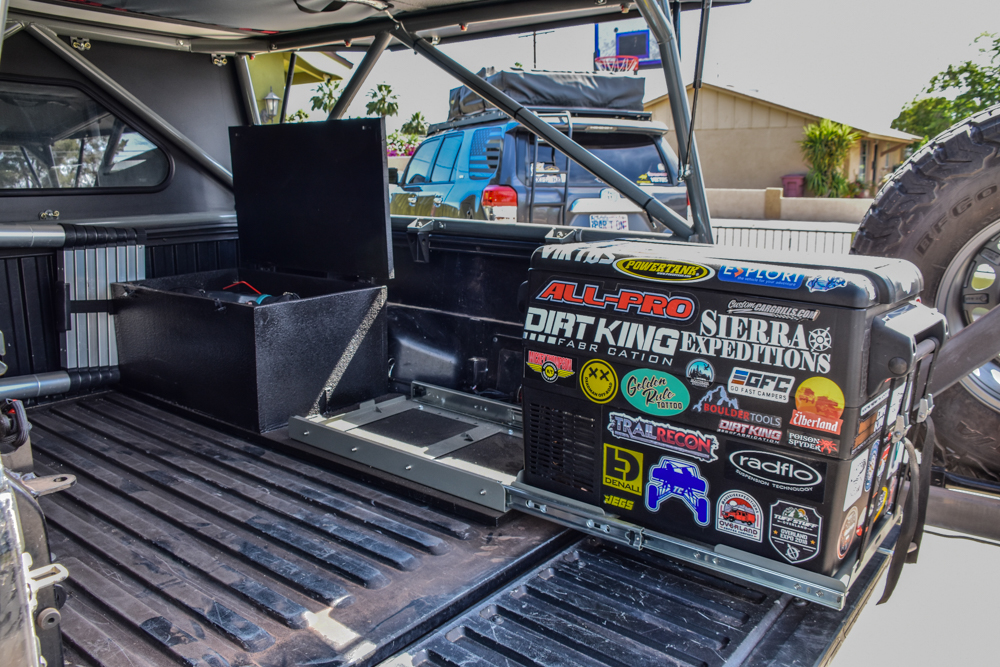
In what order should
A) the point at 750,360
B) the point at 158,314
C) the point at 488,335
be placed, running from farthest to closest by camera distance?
the point at 158,314
the point at 488,335
the point at 750,360

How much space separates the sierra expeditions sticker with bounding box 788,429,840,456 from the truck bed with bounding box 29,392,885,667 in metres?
0.44

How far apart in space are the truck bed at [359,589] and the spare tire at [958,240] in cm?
70

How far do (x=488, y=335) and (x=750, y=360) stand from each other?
1.57 metres

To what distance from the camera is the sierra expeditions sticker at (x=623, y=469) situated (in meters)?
1.98

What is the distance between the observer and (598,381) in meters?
2.00

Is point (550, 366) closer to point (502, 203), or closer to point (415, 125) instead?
point (502, 203)

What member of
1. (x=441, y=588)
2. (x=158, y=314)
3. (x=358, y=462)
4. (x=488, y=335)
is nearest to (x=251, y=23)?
(x=158, y=314)

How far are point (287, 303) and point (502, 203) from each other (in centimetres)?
312

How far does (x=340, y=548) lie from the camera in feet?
6.99

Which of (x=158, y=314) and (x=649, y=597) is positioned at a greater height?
(x=158, y=314)

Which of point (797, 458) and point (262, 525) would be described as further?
point (262, 525)

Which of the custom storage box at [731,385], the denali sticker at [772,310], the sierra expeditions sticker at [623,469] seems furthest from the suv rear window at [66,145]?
the denali sticker at [772,310]

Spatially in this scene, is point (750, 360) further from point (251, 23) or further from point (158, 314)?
point (251, 23)

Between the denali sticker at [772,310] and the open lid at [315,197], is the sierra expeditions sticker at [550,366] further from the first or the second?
the open lid at [315,197]
